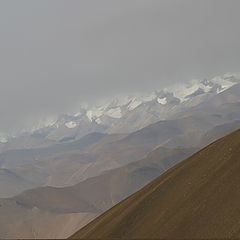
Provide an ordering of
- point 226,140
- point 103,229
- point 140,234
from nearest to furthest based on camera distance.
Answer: point 140,234 → point 103,229 → point 226,140

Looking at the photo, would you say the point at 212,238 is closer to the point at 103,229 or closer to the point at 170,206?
the point at 170,206

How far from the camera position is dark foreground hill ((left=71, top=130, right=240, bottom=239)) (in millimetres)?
40688

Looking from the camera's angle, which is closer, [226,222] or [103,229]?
[226,222]

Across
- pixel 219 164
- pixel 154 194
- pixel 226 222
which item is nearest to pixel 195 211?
pixel 226 222

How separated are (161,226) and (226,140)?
2012cm

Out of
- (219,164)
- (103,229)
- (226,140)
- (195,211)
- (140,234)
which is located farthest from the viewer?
(226,140)

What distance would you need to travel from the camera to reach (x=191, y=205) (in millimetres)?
47719

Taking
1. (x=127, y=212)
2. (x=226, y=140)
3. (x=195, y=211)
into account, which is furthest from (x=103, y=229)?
(x=226, y=140)

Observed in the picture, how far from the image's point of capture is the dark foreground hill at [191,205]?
40.7 metres

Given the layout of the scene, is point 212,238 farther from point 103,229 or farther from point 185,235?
point 103,229

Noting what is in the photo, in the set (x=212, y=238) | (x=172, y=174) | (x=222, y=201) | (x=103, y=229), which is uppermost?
(x=172, y=174)

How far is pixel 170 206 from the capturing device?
51.9 m

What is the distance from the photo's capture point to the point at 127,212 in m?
57.9

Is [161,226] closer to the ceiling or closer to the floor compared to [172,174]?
closer to the floor
